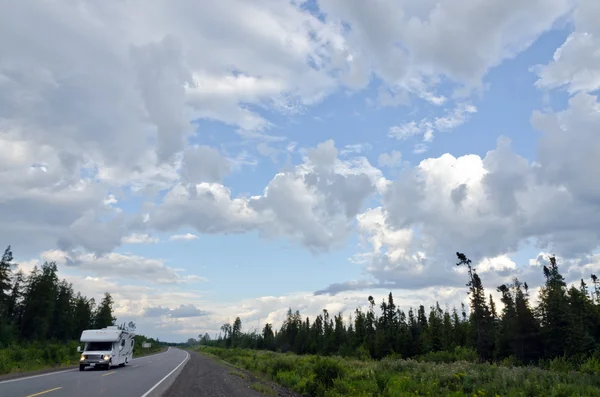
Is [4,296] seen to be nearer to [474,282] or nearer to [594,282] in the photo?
[474,282]

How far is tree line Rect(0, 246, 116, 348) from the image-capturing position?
254ft

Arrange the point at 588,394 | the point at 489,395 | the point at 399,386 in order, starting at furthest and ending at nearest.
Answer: the point at 399,386, the point at 489,395, the point at 588,394

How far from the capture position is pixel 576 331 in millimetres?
55750

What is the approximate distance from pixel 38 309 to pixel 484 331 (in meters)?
88.1

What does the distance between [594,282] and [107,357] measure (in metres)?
130

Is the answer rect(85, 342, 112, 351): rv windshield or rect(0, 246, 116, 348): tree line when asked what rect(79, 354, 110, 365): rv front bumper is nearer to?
rect(85, 342, 112, 351): rv windshield

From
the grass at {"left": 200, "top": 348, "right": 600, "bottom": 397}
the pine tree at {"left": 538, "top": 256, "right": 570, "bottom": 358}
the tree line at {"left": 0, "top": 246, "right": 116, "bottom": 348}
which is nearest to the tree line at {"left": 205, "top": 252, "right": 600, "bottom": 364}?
the pine tree at {"left": 538, "top": 256, "right": 570, "bottom": 358}

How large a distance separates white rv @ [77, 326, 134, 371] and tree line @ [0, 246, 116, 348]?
45.5m

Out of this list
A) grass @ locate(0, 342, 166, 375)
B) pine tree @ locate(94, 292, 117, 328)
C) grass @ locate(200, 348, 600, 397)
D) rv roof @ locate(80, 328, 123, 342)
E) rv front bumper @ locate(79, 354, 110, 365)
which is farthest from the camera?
pine tree @ locate(94, 292, 117, 328)

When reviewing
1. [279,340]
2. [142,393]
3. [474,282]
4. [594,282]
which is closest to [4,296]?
[142,393]

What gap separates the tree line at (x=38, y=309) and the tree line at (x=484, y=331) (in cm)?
6419

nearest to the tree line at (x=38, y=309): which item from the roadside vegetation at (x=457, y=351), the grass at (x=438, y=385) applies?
the roadside vegetation at (x=457, y=351)

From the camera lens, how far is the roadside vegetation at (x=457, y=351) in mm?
19156

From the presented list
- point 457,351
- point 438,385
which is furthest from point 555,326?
point 438,385
